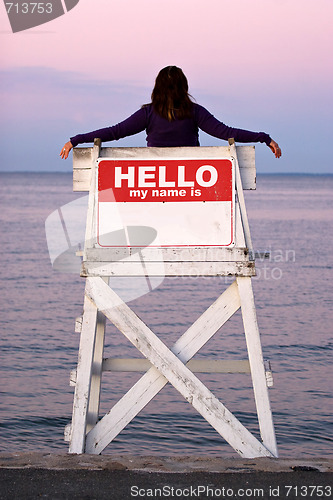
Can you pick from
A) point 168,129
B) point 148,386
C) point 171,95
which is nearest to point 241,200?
point 168,129

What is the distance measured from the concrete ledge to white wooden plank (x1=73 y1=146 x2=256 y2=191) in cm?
207

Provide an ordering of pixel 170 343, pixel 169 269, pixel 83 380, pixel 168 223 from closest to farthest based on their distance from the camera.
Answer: pixel 83 380 < pixel 169 269 < pixel 168 223 < pixel 170 343

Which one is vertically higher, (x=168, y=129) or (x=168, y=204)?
(x=168, y=129)

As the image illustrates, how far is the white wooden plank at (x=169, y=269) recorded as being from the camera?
625 cm

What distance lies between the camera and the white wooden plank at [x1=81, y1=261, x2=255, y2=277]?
246 inches

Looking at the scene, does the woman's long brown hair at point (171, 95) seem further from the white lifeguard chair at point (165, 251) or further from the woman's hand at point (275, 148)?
the woman's hand at point (275, 148)

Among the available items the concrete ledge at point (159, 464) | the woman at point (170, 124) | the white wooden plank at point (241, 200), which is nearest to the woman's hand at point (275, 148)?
the woman at point (170, 124)

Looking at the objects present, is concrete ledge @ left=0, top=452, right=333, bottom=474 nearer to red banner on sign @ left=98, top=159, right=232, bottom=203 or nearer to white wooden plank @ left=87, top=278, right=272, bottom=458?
white wooden plank @ left=87, top=278, right=272, bottom=458

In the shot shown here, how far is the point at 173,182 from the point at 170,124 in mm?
493

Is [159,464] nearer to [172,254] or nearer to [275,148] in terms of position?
[172,254]

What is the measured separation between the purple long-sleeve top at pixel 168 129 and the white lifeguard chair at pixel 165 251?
10cm

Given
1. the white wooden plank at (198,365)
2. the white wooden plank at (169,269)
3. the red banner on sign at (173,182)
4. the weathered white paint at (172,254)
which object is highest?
the red banner on sign at (173,182)

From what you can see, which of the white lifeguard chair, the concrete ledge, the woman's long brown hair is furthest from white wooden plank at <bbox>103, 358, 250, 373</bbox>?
the woman's long brown hair

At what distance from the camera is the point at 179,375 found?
6.19m
